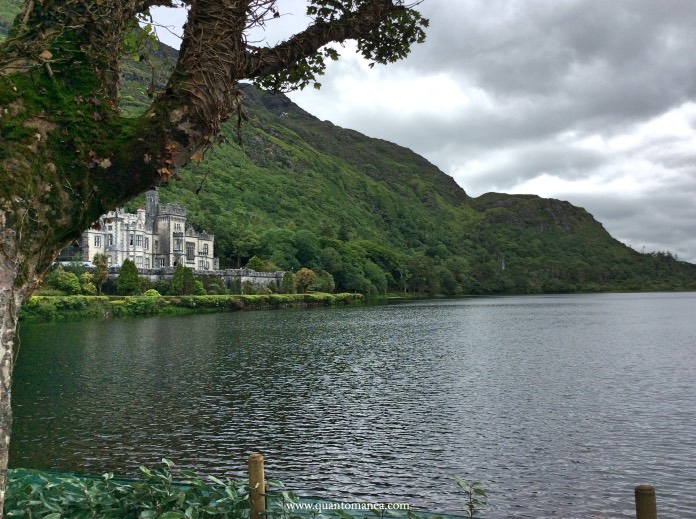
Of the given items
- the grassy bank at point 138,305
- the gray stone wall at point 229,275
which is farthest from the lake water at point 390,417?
the gray stone wall at point 229,275

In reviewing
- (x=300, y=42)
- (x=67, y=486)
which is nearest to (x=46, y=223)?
(x=300, y=42)

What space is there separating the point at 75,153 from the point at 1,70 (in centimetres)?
103

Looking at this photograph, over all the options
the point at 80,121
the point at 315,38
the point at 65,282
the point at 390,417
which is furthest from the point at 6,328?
the point at 65,282

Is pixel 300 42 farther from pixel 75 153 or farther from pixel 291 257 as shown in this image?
pixel 291 257

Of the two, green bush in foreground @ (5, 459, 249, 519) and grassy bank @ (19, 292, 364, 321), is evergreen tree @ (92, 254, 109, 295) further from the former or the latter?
green bush in foreground @ (5, 459, 249, 519)

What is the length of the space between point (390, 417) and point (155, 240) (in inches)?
4741

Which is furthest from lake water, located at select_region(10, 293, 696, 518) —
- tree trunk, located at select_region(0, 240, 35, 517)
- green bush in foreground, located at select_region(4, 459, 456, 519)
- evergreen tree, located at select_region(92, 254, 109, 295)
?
evergreen tree, located at select_region(92, 254, 109, 295)

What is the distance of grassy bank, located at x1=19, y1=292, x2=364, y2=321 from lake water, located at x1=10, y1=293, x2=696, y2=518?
31.4m

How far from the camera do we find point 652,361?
39.0 meters

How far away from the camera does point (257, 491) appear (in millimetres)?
Answer: 8172

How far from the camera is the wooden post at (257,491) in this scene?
322 inches

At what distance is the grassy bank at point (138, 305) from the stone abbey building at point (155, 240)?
22018 mm

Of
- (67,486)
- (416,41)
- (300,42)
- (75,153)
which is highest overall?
(416,41)

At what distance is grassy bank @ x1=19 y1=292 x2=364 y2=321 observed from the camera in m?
77.6
